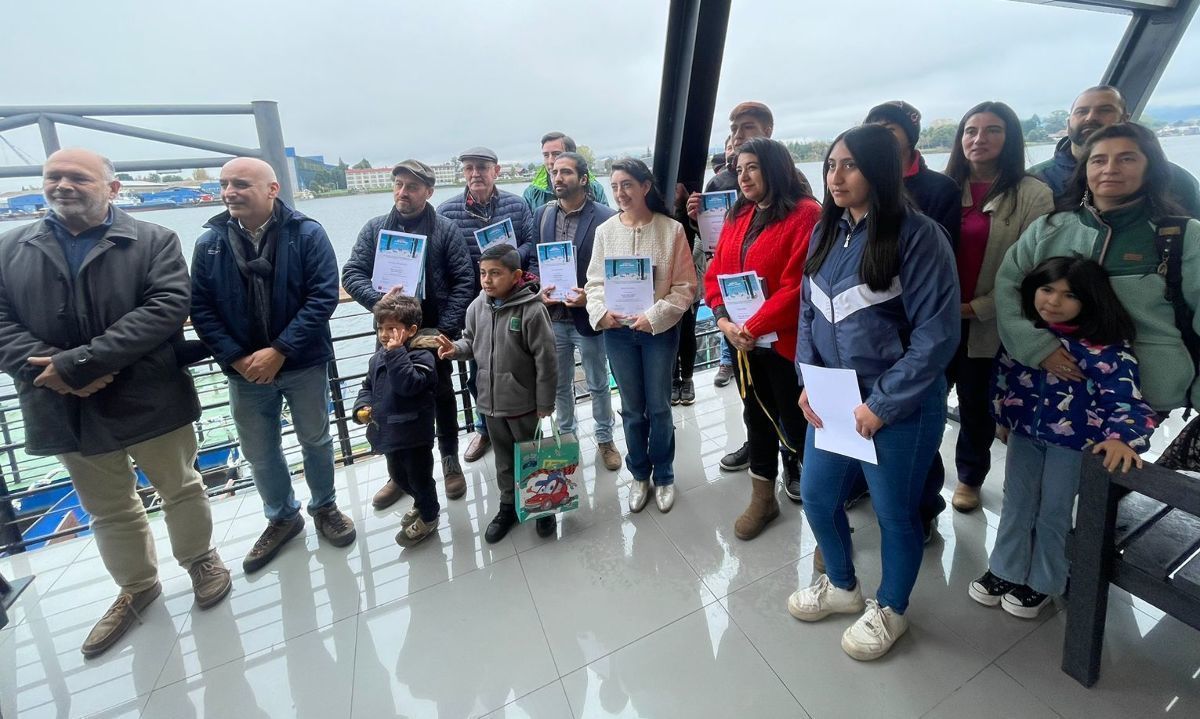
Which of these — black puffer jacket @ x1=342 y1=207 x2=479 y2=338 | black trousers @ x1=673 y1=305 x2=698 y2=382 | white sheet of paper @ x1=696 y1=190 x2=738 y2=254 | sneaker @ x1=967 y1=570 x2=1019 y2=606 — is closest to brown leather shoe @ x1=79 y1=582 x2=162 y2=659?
black puffer jacket @ x1=342 y1=207 x2=479 y2=338

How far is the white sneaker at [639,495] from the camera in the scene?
2455 millimetres

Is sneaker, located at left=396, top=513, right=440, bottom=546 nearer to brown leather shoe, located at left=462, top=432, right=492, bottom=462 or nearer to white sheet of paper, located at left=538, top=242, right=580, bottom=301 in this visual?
brown leather shoe, located at left=462, top=432, right=492, bottom=462

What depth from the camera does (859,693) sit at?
150cm

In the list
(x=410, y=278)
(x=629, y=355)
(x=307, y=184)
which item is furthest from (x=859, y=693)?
(x=307, y=184)

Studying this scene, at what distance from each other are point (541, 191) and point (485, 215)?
422mm

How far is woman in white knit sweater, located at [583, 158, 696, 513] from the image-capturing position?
2.14m

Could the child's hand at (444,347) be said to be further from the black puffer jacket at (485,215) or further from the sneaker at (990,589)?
the sneaker at (990,589)

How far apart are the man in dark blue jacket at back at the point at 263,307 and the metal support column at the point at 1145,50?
501cm

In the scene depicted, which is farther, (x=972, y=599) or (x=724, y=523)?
(x=724, y=523)

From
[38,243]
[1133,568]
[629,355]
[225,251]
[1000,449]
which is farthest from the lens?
[1000,449]

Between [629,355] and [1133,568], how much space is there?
165cm

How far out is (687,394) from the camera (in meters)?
3.55

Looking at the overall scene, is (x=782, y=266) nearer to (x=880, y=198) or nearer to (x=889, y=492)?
(x=880, y=198)

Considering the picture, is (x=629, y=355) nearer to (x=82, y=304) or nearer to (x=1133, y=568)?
(x=1133, y=568)
